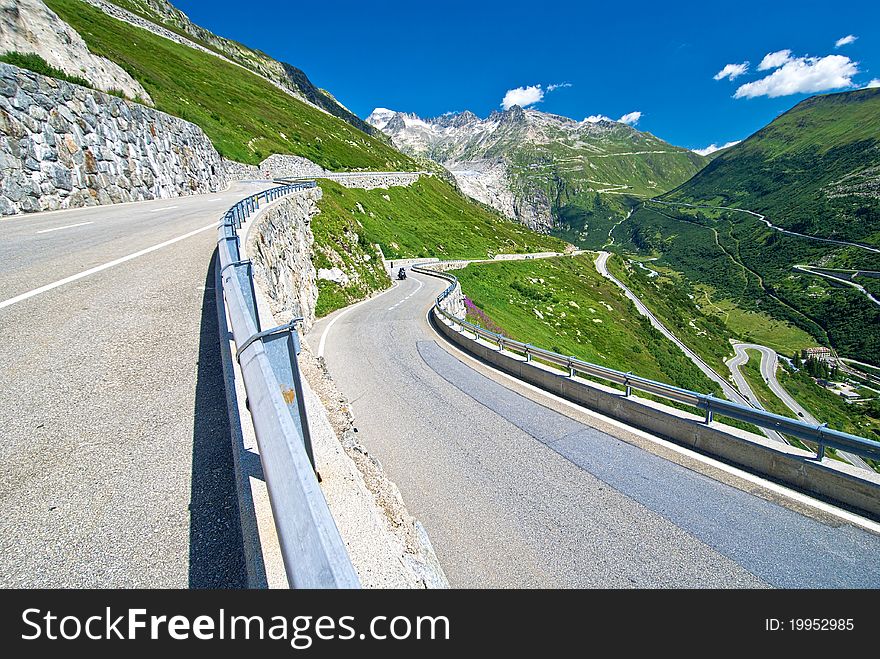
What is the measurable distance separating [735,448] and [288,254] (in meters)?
19.5

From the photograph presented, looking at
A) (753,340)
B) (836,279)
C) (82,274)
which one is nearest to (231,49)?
(82,274)

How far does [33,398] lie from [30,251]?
8.56m

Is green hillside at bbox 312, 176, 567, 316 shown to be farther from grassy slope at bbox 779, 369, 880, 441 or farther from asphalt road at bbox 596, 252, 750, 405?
grassy slope at bbox 779, 369, 880, 441

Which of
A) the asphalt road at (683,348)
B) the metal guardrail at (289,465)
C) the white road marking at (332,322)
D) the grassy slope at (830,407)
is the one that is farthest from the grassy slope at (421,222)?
the grassy slope at (830,407)

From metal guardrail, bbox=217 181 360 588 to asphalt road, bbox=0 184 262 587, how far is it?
1002 mm

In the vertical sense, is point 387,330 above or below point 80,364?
below

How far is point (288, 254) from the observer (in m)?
20.3

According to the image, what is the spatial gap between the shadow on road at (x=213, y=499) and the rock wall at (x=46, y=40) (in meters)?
26.7

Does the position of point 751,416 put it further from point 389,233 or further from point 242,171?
point 242,171

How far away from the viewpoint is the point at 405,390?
42.0ft

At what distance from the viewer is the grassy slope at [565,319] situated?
112 ft
